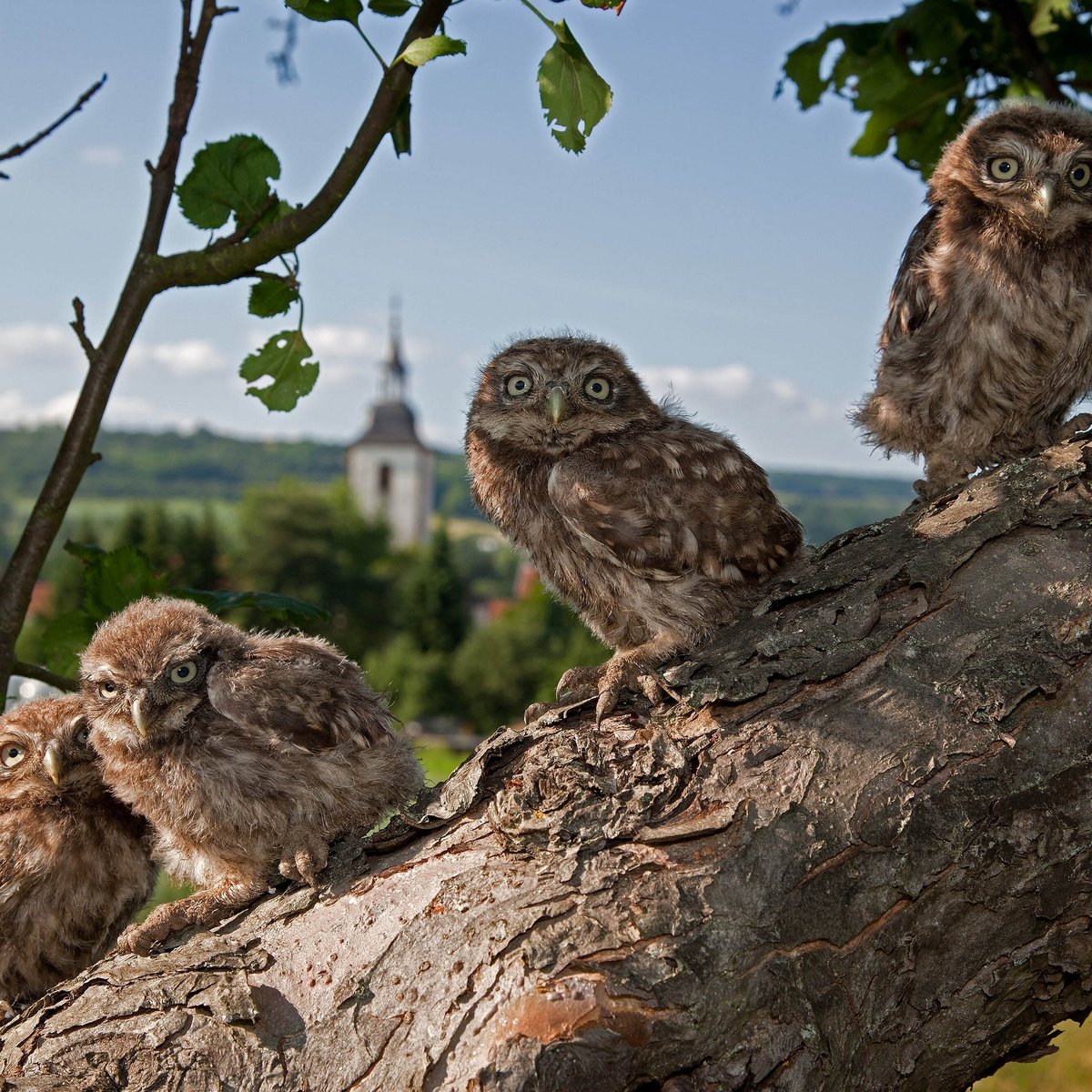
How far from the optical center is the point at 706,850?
2.24 m

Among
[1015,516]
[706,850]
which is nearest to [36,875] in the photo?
[706,850]

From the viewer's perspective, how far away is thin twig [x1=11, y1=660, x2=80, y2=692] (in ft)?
11.6

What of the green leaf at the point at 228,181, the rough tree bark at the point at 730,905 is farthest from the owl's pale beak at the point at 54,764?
the green leaf at the point at 228,181

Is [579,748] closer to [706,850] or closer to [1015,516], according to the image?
[706,850]

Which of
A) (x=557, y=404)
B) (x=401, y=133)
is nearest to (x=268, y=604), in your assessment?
(x=557, y=404)

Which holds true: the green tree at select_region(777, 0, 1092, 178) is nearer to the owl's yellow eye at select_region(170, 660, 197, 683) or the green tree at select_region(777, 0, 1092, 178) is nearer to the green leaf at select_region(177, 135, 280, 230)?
the green leaf at select_region(177, 135, 280, 230)

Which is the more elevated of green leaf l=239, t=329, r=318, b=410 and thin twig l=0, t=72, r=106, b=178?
thin twig l=0, t=72, r=106, b=178

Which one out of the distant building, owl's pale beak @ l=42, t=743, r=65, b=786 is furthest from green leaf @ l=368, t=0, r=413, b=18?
the distant building

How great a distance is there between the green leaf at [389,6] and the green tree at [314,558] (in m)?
76.7

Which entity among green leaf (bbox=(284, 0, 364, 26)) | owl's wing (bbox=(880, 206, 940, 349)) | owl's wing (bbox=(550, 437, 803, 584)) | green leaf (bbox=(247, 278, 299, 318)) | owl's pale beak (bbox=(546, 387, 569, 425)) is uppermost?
green leaf (bbox=(284, 0, 364, 26))

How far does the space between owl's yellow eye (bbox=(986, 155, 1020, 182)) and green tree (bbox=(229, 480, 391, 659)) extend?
7654 centimetres

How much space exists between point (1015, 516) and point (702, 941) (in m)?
1.31

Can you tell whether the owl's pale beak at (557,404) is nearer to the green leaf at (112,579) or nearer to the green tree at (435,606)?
Answer: the green leaf at (112,579)

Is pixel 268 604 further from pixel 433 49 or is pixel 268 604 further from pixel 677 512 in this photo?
pixel 433 49
